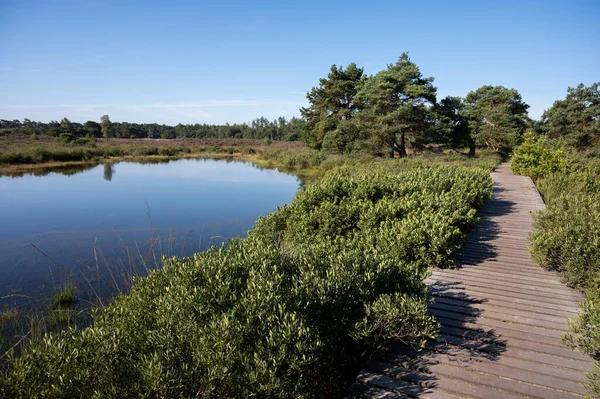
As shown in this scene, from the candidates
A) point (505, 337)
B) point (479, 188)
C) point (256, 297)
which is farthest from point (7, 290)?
point (479, 188)

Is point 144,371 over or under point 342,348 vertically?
over

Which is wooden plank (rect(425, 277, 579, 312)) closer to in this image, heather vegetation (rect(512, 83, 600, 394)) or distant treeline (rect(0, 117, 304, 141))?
heather vegetation (rect(512, 83, 600, 394))

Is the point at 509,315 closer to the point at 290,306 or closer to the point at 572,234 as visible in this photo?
the point at 572,234

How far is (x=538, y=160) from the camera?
49.9 ft

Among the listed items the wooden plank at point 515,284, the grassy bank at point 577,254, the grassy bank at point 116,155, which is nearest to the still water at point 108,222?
the wooden plank at point 515,284

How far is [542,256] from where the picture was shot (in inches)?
210

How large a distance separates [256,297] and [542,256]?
500 cm

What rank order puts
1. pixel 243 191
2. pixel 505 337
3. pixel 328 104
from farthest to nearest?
1. pixel 328 104
2. pixel 243 191
3. pixel 505 337

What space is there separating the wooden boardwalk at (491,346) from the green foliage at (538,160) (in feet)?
36.6

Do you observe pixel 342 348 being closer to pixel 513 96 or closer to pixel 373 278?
pixel 373 278

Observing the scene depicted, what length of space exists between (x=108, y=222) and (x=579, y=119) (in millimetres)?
34298

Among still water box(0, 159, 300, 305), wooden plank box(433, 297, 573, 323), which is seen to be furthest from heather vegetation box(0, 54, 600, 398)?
still water box(0, 159, 300, 305)

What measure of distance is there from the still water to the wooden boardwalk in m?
4.49

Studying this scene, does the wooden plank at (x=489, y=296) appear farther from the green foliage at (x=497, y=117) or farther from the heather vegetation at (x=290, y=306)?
the green foliage at (x=497, y=117)
